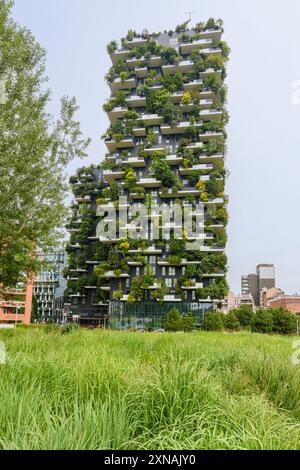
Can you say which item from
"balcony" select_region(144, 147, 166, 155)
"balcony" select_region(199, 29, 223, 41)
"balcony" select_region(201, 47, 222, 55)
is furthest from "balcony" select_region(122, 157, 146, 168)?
"balcony" select_region(199, 29, 223, 41)

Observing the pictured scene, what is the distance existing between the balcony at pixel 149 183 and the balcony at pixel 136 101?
10.3m

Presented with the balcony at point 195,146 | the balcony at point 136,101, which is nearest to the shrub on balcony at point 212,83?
the balcony at point 195,146

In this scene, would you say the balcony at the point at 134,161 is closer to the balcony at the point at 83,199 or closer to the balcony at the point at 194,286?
the balcony at the point at 83,199

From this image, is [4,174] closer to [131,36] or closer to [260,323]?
[260,323]

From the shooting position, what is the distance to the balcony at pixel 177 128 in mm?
47719

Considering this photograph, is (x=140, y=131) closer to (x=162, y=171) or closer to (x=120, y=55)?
(x=162, y=171)

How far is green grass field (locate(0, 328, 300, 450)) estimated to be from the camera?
9.34 ft

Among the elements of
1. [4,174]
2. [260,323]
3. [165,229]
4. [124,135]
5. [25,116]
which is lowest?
[260,323]

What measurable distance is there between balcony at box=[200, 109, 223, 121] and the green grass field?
1790 inches

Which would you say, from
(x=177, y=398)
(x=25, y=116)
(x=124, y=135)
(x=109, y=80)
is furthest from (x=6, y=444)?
(x=109, y=80)

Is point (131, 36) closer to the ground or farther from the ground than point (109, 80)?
farther from the ground

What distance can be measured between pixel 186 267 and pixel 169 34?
3043 centimetres

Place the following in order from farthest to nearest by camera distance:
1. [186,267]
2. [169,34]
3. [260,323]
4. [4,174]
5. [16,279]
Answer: [169,34] < [186,267] < [260,323] < [16,279] < [4,174]

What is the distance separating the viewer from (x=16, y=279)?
11234mm
